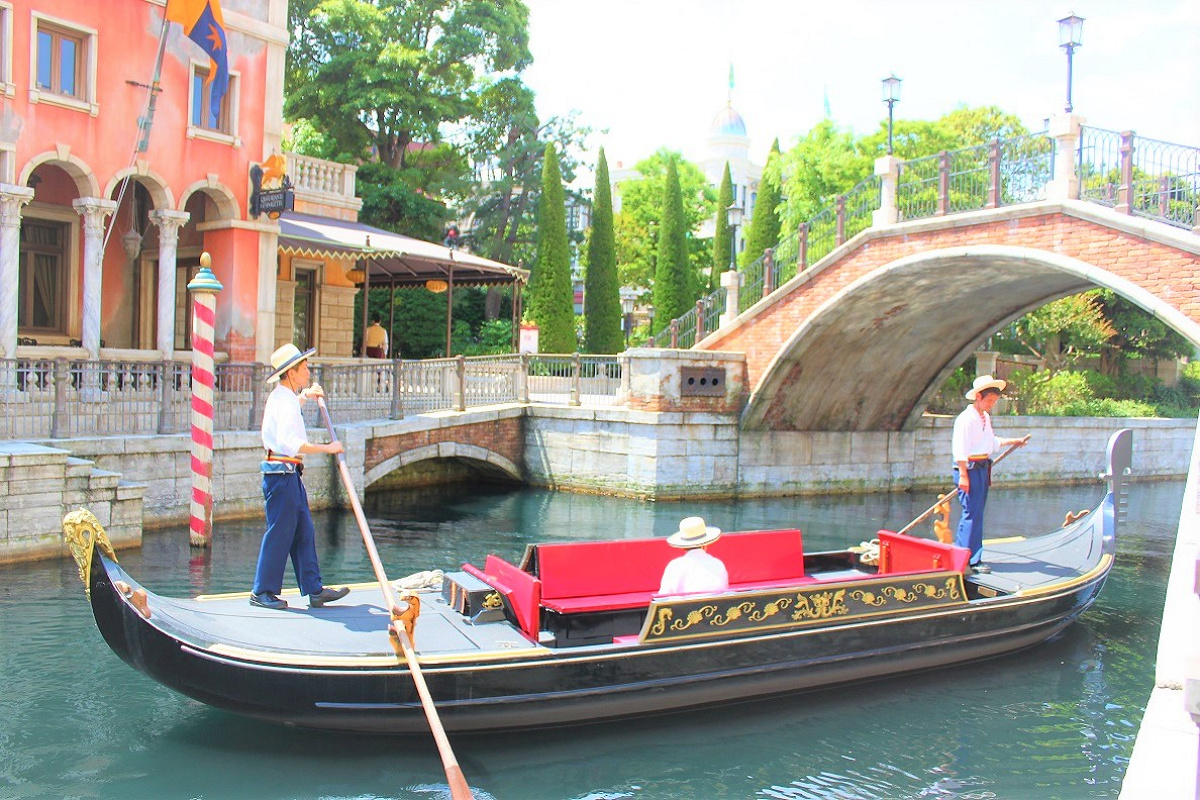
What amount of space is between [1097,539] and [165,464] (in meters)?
8.95

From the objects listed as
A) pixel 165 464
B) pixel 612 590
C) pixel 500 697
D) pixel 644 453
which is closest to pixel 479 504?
pixel 644 453

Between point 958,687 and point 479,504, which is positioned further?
point 479,504

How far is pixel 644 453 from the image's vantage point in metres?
15.1

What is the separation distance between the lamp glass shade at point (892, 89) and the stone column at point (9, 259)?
10.6 m

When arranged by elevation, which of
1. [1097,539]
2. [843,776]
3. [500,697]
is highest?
[1097,539]

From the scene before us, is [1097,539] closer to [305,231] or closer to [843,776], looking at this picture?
[843,776]

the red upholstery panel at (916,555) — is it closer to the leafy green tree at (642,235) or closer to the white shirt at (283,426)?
the white shirt at (283,426)

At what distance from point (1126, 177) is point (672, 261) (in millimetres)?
16965

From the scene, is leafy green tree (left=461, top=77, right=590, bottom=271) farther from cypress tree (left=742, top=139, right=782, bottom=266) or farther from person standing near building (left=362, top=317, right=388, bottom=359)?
person standing near building (left=362, top=317, right=388, bottom=359)

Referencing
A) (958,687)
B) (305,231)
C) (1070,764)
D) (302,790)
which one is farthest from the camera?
(305,231)

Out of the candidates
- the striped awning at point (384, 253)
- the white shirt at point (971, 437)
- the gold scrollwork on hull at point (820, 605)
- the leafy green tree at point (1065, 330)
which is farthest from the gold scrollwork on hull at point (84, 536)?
the leafy green tree at point (1065, 330)

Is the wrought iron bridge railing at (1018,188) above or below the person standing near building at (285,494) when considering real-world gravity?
above

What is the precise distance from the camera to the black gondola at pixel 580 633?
5.28m

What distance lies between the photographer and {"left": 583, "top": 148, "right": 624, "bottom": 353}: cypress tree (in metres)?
24.9
